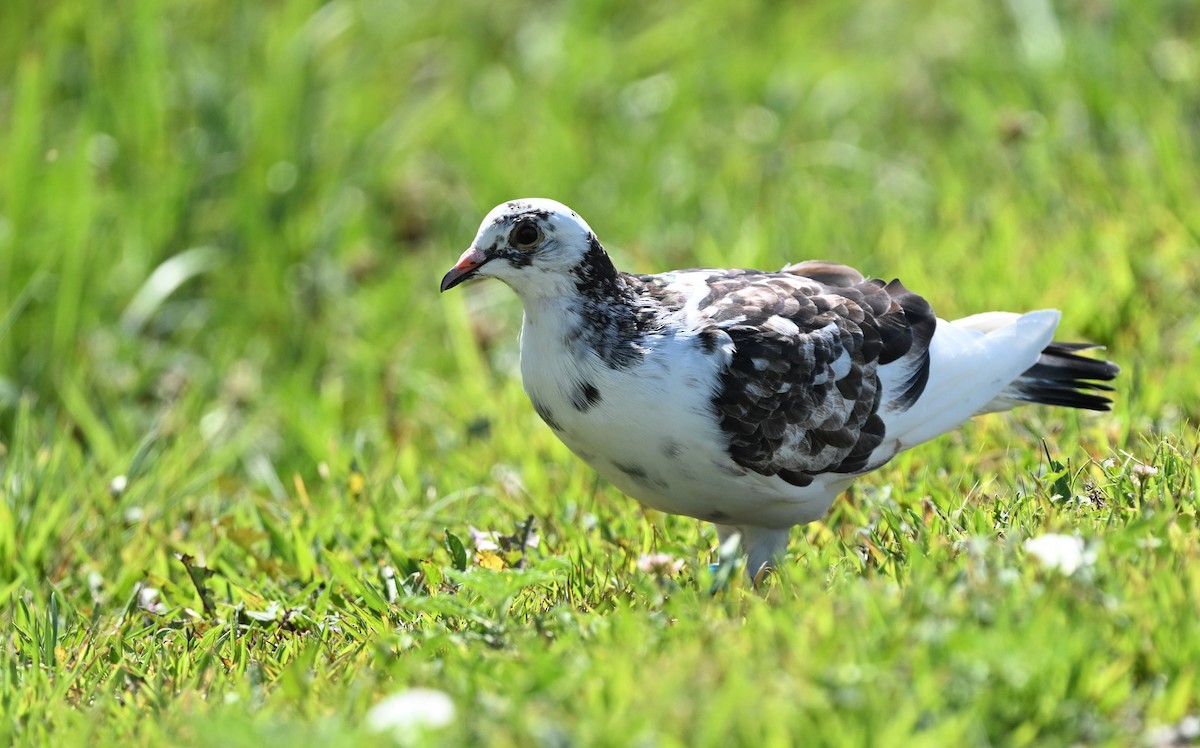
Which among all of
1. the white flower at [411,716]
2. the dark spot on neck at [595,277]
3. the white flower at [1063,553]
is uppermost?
the dark spot on neck at [595,277]

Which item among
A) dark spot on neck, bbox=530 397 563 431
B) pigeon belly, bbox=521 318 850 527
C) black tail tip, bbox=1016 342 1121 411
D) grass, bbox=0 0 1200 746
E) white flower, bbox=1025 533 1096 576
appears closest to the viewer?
grass, bbox=0 0 1200 746

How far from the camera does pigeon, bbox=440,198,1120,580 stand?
410cm

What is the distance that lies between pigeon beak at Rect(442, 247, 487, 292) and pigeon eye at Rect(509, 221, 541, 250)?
0.34 ft

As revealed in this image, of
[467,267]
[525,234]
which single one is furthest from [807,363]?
[467,267]

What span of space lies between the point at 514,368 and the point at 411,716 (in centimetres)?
401

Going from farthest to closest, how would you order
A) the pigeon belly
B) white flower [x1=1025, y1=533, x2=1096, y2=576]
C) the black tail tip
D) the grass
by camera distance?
the black tail tip < the pigeon belly < white flower [x1=1025, y1=533, x2=1096, y2=576] < the grass

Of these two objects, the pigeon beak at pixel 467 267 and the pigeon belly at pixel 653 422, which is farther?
the pigeon beak at pixel 467 267

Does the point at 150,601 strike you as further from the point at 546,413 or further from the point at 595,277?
the point at 595,277

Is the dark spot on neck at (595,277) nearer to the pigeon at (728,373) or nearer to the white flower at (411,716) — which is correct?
the pigeon at (728,373)

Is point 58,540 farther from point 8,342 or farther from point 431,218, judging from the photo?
point 431,218

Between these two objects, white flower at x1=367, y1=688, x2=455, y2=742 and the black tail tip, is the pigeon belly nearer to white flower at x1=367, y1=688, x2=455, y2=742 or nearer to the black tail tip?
the black tail tip

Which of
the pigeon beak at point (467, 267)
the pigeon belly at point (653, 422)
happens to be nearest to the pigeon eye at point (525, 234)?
the pigeon beak at point (467, 267)

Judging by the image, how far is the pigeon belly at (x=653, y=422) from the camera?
13.3 feet

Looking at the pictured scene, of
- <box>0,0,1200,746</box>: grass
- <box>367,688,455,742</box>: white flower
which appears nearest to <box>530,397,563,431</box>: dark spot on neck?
<box>0,0,1200,746</box>: grass
